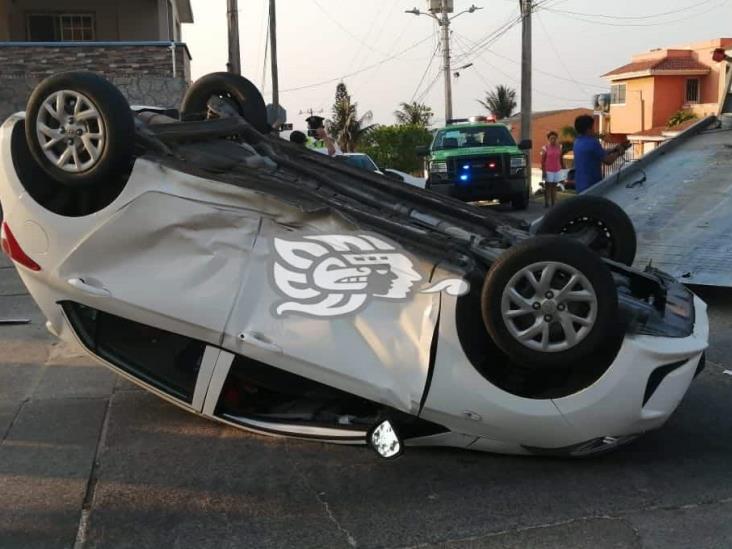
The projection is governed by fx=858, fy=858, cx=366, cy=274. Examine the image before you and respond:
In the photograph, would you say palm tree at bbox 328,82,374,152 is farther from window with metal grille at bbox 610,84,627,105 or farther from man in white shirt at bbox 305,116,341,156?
man in white shirt at bbox 305,116,341,156

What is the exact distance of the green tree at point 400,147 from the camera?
39.3 m

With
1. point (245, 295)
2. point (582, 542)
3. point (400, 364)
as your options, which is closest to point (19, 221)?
point (245, 295)

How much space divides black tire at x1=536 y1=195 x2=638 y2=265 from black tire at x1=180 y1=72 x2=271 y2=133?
6.58 ft

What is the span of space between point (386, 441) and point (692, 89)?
5430 centimetres

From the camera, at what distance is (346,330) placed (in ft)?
13.4

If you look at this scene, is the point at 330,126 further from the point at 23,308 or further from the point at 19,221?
the point at 19,221

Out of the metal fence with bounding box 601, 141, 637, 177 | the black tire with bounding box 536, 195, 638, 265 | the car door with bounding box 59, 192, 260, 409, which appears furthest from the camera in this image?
the metal fence with bounding box 601, 141, 637, 177

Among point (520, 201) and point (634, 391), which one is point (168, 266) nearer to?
point (634, 391)

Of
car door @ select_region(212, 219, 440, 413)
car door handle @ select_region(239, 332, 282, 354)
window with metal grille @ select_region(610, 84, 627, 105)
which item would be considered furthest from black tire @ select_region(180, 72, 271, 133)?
window with metal grille @ select_region(610, 84, 627, 105)

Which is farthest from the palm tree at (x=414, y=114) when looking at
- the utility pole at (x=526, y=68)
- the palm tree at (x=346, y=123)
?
the utility pole at (x=526, y=68)

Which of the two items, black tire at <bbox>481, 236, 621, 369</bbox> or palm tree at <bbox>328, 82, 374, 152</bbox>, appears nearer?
black tire at <bbox>481, 236, 621, 369</bbox>

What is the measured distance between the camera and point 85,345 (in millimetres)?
4562

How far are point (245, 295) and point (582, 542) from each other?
6.26ft

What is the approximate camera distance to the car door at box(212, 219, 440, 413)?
405 centimetres
